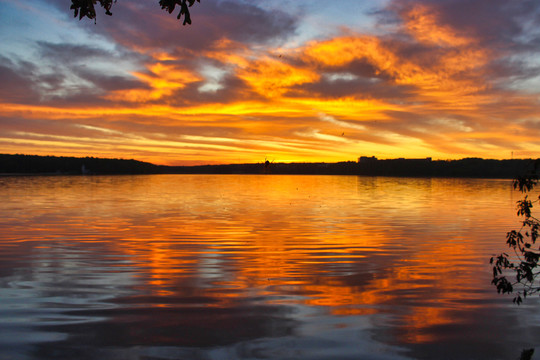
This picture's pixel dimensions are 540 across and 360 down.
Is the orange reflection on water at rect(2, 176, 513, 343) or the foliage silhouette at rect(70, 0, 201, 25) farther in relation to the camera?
the orange reflection on water at rect(2, 176, 513, 343)

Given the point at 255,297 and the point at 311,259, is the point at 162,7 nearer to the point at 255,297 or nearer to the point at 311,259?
the point at 255,297

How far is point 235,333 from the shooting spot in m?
9.27

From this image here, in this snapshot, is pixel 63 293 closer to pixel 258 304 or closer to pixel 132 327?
pixel 132 327

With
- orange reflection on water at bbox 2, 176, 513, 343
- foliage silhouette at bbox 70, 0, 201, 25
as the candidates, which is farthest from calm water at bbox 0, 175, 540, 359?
foliage silhouette at bbox 70, 0, 201, 25

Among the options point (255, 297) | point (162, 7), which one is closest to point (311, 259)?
point (255, 297)

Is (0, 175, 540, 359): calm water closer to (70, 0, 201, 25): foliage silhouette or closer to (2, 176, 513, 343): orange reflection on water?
(2, 176, 513, 343): orange reflection on water

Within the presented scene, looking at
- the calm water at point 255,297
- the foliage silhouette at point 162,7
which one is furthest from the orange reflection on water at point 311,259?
the foliage silhouette at point 162,7

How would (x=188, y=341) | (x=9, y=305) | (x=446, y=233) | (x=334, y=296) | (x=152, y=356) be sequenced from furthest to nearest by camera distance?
(x=446, y=233)
(x=334, y=296)
(x=9, y=305)
(x=188, y=341)
(x=152, y=356)

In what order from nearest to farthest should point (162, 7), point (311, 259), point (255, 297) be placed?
point (162, 7) → point (255, 297) → point (311, 259)

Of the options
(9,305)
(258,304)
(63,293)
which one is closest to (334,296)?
(258,304)

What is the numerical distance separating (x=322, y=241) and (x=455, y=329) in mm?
12664

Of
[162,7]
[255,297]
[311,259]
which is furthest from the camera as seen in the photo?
[311,259]

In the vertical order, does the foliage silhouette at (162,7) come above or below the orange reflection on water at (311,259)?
above

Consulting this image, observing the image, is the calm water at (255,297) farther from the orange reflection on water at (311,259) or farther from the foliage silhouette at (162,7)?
the foliage silhouette at (162,7)
